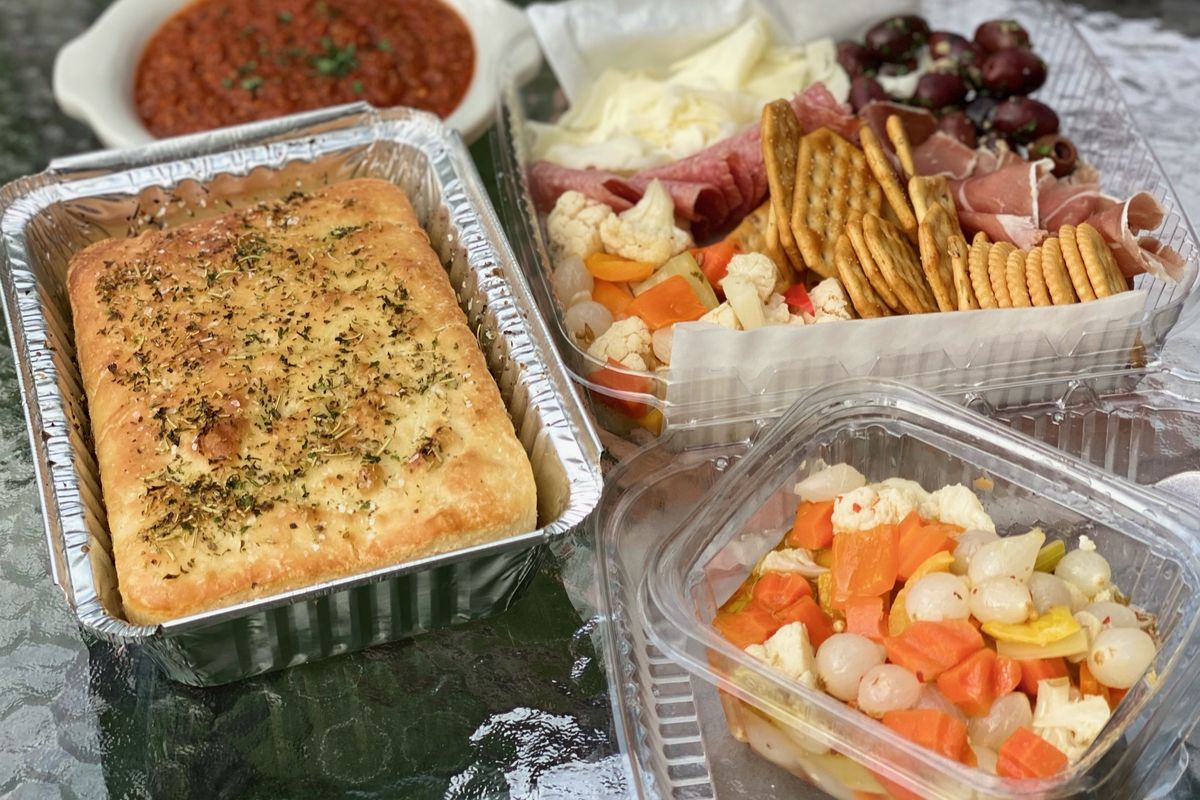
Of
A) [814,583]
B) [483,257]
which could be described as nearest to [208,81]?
[483,257]

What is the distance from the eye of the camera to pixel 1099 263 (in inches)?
86.7

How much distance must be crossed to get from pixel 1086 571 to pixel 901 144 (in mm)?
1085

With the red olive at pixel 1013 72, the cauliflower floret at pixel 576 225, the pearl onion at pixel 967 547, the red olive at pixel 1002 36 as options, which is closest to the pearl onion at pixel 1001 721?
the pearl onion at pixel 967 547

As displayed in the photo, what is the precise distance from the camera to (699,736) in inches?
67.8

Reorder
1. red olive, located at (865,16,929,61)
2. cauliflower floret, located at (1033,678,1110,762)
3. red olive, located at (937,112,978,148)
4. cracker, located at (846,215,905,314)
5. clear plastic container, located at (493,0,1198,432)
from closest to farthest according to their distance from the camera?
cauliflower floret, located at (1033,678,1110,762) → clear plastic container, located at (493,0,1198,432) → cracker, located at (846,215,905,314) → red olive, located at (937,112,978,148) → red olive, located at (865,16,929,61)

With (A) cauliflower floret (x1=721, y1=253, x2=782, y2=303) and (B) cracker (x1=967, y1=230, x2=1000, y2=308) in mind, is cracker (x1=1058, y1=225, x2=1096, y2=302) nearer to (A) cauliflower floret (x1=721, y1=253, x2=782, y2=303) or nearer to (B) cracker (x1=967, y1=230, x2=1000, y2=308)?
(B) cracker (x1=967, y1=230, x2=1000, y2=308)

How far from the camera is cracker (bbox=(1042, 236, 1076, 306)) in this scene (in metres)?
2.17

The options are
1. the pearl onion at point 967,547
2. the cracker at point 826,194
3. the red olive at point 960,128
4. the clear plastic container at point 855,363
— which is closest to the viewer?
the pearl onion at point 967,547

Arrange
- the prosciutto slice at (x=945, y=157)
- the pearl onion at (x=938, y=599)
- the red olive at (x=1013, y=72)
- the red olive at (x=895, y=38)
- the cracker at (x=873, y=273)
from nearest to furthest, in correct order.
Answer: the pearl onion at (x=938, y=599) → the cracker at (x=873, y=273) → the prosciutto slice at (x=945, y=157) → the red olive at (x=1013, y=72) → the red olive at (x=895, y=38)

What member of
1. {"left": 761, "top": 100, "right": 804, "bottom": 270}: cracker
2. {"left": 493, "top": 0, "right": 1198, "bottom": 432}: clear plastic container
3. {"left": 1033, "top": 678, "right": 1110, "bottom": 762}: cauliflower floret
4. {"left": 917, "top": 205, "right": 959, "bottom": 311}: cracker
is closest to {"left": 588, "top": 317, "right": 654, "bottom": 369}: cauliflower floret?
{"left": 493, "top": 0, "right": 1198, "bottom": 432}: clear plastic container

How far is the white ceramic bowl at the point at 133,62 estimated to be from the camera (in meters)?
2.73

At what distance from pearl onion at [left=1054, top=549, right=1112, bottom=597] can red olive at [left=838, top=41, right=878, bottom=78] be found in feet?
5.06

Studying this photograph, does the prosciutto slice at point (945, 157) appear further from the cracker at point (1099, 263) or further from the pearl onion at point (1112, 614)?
the pearl onion at point (1112, 614)

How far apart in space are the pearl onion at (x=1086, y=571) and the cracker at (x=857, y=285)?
0.59 metres
